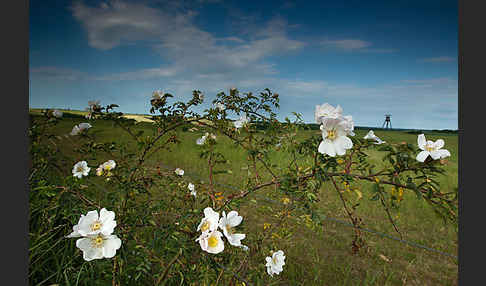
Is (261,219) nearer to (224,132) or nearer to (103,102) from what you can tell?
(224,132)

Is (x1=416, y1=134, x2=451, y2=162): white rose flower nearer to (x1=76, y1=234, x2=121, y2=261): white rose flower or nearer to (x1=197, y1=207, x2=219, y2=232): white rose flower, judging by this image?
(x1=197, y1=207, x2=219, y2=232): white rose flower

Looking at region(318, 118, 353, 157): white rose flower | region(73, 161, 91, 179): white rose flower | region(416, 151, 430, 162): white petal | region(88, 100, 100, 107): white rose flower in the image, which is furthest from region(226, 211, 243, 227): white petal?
region(73, 161, 91, 179): white rose flower

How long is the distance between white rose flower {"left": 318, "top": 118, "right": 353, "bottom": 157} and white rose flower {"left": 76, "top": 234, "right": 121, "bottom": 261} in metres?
0.52

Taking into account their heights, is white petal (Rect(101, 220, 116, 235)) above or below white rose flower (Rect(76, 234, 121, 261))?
above

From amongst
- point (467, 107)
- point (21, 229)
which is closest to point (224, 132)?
point (21, 229)

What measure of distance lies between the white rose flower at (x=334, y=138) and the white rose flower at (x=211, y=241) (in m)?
0.30

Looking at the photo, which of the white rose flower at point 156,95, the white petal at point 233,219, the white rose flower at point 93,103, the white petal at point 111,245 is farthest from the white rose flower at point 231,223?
the white rose flower at point 93,103

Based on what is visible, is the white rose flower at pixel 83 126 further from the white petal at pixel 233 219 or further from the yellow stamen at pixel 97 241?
the white petal at pixel 233 219

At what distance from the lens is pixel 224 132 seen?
3.42 feet

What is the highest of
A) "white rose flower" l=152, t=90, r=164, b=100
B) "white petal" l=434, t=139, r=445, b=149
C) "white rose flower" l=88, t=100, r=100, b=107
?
"white rose flower" l=152, t=90, r=164, b=100

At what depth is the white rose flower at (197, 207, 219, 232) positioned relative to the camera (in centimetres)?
56

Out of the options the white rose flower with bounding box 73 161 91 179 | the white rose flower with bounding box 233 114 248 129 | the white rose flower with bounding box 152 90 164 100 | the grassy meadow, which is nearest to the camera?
the white rose flower with bounding box 152 90 164 100

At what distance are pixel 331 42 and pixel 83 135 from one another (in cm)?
231

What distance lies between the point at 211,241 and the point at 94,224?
287 mm
